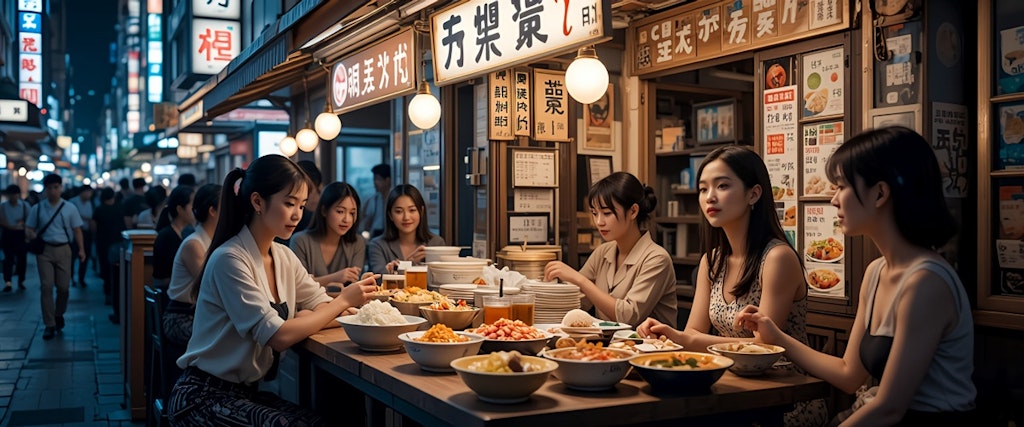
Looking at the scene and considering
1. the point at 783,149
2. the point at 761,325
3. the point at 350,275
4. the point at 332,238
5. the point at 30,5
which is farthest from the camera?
the point at 30,5

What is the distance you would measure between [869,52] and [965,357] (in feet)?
9.74

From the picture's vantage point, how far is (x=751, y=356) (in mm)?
2961

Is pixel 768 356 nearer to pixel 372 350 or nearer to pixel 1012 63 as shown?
pixel 372 350

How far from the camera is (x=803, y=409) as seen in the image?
3.45m

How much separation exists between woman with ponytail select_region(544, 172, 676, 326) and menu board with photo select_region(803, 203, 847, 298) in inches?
54.9

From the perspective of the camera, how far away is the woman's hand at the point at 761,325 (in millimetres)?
Answer: 3072

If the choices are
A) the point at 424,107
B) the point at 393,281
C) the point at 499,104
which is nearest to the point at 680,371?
the point at 393,281

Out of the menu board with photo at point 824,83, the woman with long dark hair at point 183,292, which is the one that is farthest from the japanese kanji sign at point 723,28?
the woman with long dark hair at point 183,292

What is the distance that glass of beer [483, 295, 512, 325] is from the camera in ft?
12.2

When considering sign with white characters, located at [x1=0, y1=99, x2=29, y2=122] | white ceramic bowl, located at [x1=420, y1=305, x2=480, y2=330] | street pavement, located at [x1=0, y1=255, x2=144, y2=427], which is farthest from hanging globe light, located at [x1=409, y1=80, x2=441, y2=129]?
sign with white characters, located at [x1=0, y1=99, x2=29, y2=122]

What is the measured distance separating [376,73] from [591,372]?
4522mm

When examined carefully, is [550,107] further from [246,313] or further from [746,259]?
[246,313]

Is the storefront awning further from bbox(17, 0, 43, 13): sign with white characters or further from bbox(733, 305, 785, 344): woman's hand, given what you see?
bbox(17, 0, 43, 13): sign with white characters

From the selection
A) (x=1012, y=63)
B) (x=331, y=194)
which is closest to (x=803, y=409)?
(x=1012, y=63)
